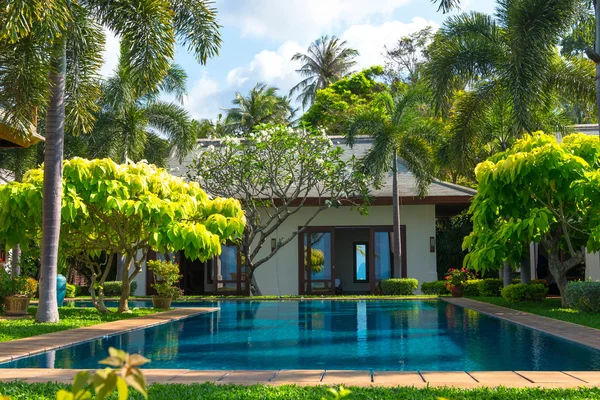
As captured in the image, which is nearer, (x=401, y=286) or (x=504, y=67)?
(x=504, y=67)

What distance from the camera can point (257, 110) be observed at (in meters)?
48.7

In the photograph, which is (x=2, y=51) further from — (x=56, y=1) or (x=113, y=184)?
(x=113, y=184)

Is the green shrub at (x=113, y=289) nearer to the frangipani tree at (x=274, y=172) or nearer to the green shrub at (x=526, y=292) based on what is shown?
the frangipani tree at (x=274, y=172)

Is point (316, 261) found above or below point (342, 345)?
above

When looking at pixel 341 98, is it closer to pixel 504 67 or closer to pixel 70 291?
pixel 70 291

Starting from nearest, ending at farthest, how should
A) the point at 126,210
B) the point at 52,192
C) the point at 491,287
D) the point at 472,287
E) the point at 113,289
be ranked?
the point at 52,192
the point at 126,210
the point at 491,287
the point at 472,287
the point at 113,289

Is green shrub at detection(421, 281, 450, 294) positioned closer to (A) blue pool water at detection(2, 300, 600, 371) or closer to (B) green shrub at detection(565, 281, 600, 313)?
(A) blue pool water at detection(2, 300, 600, 371)

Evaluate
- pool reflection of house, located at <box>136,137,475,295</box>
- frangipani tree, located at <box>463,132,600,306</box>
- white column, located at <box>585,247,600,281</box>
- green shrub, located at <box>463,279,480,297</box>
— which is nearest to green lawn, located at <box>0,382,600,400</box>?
frangipani tree, located at <box>463,132,600,306</box>

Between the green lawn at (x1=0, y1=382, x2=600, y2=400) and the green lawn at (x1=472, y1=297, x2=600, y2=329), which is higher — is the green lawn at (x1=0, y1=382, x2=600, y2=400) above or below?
above

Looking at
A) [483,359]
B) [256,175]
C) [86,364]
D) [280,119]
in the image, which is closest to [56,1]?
[86,364]

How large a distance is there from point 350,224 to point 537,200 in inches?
462

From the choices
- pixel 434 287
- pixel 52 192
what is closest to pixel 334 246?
pixel 434 287

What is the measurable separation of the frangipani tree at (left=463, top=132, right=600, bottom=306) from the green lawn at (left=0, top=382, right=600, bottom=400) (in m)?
8.61

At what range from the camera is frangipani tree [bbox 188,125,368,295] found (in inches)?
904
